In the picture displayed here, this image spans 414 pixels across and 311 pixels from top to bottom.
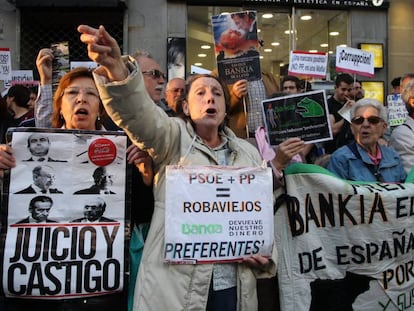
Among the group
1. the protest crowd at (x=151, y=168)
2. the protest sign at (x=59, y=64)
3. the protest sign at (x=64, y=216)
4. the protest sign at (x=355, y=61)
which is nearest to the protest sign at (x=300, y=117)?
the protest crowd at (x=151, y=168)

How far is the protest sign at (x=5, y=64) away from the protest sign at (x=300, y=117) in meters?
5.08

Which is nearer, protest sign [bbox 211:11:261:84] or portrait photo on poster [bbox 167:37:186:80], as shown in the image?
protest sign [bbox 211:11:261:84]

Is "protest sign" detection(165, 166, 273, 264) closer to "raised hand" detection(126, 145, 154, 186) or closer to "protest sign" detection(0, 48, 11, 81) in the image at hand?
"raised hand" detection(126, 145, 154, 186)

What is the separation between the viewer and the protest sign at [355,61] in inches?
244

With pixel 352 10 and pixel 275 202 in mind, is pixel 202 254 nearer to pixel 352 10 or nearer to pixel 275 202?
pixel 275 202

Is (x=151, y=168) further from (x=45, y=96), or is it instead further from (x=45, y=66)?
(x=45, y=66)

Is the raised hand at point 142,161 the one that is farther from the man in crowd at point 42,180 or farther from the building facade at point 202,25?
the building facade at point 202,25

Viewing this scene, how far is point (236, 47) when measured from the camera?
404cm

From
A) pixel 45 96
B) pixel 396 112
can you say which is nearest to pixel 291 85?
pixel 396 112

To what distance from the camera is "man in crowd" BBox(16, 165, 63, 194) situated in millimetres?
2398

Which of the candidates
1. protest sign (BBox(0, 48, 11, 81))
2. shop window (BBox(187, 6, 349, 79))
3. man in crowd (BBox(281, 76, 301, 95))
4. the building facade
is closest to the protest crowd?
man in crowd (BBox(281, 76, 301, 95))

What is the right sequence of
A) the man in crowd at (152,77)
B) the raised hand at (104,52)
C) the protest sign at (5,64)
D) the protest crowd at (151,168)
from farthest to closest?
1. the protest sign at (5,64)
2. the man in crowd at (152,77)
3. the protest crowd at (151,168)
4. the raised hand at (104,52)

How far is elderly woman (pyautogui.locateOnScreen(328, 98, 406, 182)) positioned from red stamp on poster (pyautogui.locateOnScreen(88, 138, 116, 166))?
4.87 ft

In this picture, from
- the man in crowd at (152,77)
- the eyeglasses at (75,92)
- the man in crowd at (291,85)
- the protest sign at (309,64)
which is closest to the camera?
the eyeglasses at (75,92)
